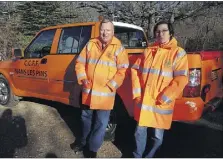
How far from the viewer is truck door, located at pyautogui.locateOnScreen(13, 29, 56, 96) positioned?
566cm

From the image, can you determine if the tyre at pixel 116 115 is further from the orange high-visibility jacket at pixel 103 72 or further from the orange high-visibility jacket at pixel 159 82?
the orange high-visibility jacket at pixel 159 82

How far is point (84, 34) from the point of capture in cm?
512

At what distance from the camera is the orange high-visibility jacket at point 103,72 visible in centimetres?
373

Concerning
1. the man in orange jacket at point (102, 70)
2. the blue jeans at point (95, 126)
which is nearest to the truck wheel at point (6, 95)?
the blue jeans at point (95, 126)

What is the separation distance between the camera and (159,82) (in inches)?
131

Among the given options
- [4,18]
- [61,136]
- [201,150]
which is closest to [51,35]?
[61,136]

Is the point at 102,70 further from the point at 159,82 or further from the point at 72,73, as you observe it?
the point at 72,73

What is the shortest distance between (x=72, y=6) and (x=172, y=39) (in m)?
20.0

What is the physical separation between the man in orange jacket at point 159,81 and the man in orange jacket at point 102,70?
0.95ft

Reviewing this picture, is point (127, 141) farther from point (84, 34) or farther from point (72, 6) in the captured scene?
point (72, 6)

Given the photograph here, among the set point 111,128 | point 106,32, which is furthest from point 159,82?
Answer: point 111,128

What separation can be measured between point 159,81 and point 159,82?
0.01 meters

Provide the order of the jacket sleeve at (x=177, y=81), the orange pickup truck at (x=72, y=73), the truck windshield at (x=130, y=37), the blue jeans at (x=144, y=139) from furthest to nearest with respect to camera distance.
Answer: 1. the truck windshield at (x=130, y=37)
2. the orange pickup truck at (x=72, y=73)
3. the blue jeans at (x=144, y=139)
4. the jacket sleeve at (x=177, y=81)

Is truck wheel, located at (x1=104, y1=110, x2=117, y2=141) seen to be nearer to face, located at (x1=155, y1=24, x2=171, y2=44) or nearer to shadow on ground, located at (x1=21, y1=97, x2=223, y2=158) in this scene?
shadow on ground, located at (x1=21, y1=97, x2=223, y2=158)
